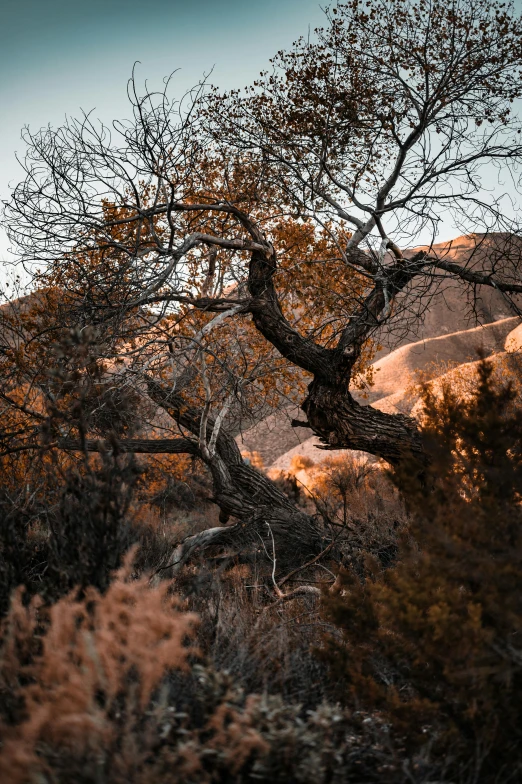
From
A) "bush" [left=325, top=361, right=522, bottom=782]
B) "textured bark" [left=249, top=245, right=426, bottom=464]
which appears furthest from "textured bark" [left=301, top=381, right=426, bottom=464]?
"bush" [left=325, top=361, right=522, bottom=782]

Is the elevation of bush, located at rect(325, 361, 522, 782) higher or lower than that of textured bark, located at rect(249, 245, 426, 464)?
lower

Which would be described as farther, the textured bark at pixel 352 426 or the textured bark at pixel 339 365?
the textured bark at pixel 352 426

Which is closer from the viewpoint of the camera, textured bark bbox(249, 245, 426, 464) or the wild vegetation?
the wild vegetation

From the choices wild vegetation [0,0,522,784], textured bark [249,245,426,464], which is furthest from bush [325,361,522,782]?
textured bark [249,245,426,464]

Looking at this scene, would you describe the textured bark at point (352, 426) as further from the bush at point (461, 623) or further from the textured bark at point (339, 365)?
the bush at point (461, 623)

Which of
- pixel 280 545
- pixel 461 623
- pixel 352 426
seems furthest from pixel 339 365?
pixel 461 623

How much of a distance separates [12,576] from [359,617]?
181cm

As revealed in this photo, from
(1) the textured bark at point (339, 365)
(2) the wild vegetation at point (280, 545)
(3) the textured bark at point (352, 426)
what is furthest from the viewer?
(3) the textured bark at point (352, 426)

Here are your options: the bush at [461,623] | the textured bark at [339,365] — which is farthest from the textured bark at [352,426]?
the bush at [461,623]

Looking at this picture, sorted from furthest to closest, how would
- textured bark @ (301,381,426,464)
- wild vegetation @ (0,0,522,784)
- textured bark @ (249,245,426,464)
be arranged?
1. textured bark @ (301,381,426,464)
2. textured bark @ (249,245,426,464)
3. wild vegetation @ (0,0,522,784)

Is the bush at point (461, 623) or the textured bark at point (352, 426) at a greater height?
the textured bark at point (352, 426)

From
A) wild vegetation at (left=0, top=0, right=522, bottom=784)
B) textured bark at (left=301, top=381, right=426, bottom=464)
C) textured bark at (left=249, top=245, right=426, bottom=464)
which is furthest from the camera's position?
textured bark at (left=301, top=381, right=426, bottom=464)

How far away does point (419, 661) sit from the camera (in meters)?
2.54

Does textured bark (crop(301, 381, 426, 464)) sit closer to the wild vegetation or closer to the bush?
the wild vegetation
